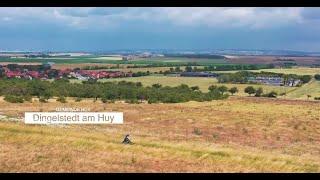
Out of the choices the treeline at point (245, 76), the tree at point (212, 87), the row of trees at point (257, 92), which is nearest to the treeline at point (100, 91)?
Answer: the tree at point (212, 87)

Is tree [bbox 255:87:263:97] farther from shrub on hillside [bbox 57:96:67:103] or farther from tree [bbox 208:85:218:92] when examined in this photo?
shrub on hillside [bbox 57:96:67:103]

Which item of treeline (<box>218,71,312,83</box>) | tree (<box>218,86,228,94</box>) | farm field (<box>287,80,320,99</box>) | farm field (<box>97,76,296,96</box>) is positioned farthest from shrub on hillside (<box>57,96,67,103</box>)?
farm field (<box>287,80,320,99</box>)

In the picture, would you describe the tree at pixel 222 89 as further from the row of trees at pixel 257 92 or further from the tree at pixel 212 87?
the row of trees at pixel 257 92

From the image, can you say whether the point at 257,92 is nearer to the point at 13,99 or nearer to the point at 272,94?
the point at 272,94

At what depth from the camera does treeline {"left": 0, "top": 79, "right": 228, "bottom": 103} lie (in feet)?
82.8

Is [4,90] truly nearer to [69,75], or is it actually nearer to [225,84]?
[69,75]

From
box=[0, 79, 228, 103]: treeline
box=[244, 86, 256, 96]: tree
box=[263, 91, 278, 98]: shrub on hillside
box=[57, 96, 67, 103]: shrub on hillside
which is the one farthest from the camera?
box=[244, 86, 256, 96]: tree

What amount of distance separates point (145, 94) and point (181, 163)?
74.2 feet

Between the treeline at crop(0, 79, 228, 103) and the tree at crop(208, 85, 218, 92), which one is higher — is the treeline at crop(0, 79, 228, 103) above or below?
above

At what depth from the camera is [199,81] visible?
139ft

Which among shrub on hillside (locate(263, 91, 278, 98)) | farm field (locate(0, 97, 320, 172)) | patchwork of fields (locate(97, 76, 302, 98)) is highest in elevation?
farm field (locate(0, 97, 320, 172))

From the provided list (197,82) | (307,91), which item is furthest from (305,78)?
(197,82)
